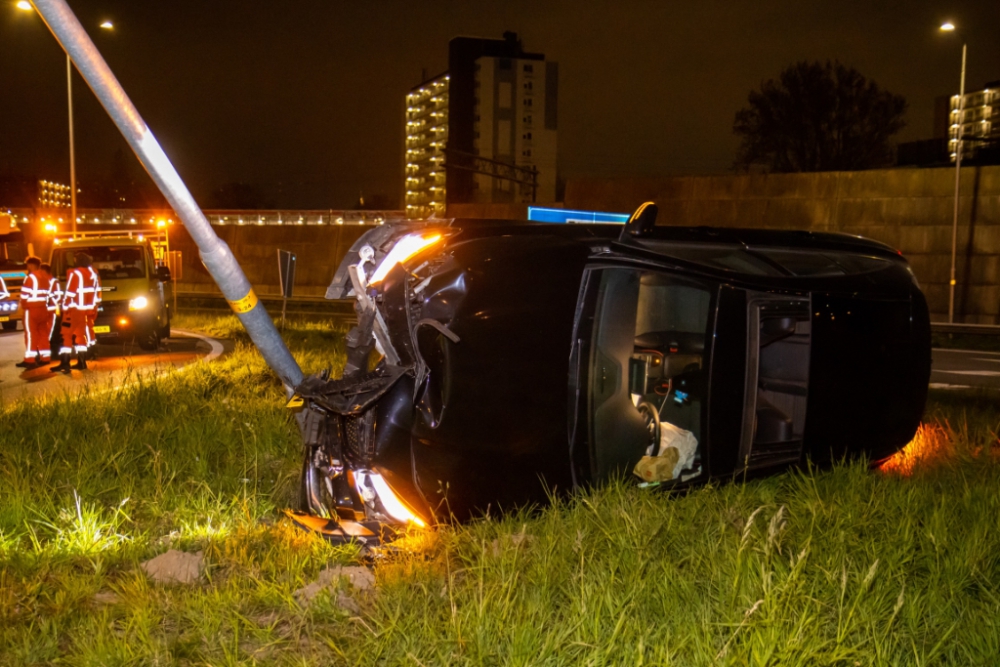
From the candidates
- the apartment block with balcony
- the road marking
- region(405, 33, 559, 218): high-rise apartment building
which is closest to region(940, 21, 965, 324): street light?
the road marking

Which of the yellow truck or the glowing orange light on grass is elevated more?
the yellow truck

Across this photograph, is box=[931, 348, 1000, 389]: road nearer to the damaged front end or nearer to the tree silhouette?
the damaged front end

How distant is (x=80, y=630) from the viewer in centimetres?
389

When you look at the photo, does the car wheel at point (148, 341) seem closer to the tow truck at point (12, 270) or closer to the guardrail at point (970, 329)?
the tow truck at point (12, 270)

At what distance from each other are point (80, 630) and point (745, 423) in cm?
359

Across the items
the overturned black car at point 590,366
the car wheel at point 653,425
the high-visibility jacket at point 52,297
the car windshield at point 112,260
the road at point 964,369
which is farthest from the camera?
the car windshield at point 112,260

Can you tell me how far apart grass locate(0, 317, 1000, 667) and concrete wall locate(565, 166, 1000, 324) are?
21.6 meters

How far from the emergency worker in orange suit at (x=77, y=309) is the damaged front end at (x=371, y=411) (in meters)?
9.20

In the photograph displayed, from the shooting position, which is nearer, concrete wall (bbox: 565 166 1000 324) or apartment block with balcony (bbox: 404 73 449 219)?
concrete wall (bbox: 565 166 1000 324)

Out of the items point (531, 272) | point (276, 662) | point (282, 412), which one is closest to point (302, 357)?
point (282, 412)

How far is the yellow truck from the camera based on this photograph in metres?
16.3

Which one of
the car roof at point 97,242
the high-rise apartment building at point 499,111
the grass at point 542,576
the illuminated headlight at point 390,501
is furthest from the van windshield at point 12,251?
the high-rise apartment building at point 499,111

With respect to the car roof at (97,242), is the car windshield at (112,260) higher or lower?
lower

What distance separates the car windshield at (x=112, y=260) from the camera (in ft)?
55.5
